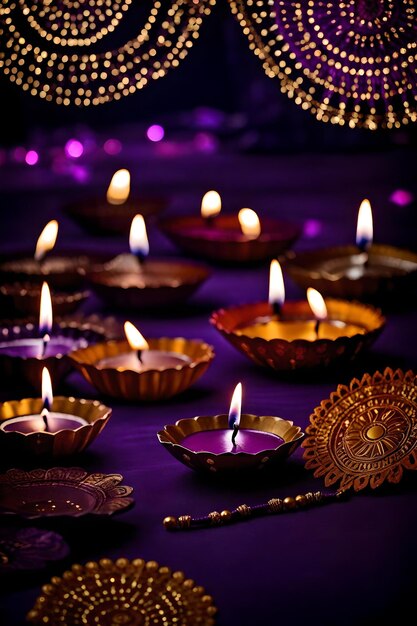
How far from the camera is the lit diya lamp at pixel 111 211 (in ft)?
8.41

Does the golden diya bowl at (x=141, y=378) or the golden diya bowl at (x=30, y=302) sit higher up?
the golden diya bowl at (x=141, y=378)

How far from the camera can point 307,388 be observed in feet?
4.91

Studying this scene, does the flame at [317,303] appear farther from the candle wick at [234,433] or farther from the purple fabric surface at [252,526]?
the candle wick at [234,433]

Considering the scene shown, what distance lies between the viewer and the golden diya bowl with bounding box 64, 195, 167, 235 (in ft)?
8.41

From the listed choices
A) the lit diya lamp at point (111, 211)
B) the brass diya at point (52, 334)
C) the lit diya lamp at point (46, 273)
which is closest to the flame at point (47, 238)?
the lit diya lamp at point (46, 273)

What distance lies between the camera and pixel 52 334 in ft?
5.35

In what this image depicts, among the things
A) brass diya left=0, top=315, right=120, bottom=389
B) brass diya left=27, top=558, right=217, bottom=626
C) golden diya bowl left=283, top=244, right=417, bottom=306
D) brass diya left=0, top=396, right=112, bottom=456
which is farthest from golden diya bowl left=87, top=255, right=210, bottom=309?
brass diya left=27, top=558, right=217, bottom=626

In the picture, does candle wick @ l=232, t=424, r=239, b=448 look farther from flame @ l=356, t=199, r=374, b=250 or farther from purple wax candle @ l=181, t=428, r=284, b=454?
flame @ l=356, t=199, r=374, b=250

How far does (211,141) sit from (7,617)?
12.1 ft

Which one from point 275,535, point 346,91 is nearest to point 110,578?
point 275,535

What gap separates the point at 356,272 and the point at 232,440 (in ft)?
3.03

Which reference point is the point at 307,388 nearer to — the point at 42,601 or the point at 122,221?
the point at 42,601

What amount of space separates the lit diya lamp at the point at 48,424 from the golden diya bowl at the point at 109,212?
51.8 inches

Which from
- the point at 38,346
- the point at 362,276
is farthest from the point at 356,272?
the point at 38,346
